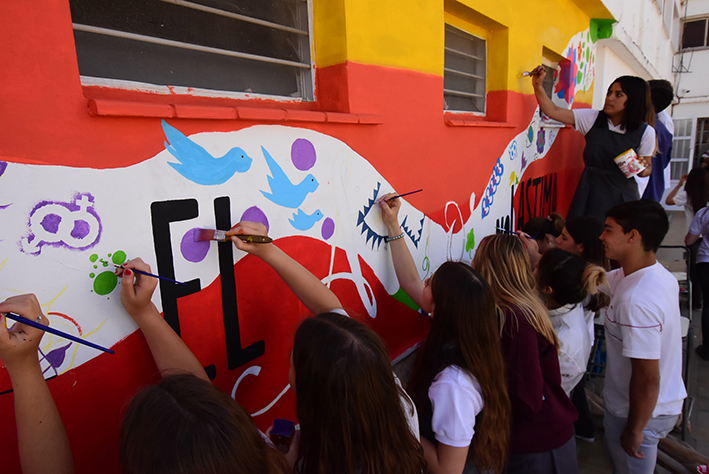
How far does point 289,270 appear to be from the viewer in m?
1.48

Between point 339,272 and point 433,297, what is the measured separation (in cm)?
52

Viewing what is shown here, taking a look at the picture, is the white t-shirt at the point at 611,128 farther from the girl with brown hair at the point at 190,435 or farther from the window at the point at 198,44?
the girl with brown hair at the point at 190,435

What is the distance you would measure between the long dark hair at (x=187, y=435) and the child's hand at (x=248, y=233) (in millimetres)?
512

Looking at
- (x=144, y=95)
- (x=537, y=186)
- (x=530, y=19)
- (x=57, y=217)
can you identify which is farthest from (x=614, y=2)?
(x=57, y=217)

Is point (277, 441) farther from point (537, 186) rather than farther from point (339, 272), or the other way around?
point (537, 186)

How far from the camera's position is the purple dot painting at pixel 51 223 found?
104cm

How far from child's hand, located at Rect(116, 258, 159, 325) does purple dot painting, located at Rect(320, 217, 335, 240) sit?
779 mm

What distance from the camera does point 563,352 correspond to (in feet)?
6.81

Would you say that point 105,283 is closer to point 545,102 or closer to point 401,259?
point 401,259

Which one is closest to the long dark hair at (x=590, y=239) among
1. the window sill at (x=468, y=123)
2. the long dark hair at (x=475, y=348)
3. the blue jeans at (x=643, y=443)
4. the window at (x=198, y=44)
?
the window sill at (x=468, y=123)

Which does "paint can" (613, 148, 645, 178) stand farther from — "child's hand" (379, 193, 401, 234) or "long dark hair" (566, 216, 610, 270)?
"child's hand" (379, 193, 401, 234)

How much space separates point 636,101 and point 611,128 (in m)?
0.32

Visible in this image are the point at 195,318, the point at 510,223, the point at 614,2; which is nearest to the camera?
the point at 195,318

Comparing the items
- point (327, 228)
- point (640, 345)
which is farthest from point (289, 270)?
point (640, 345)
